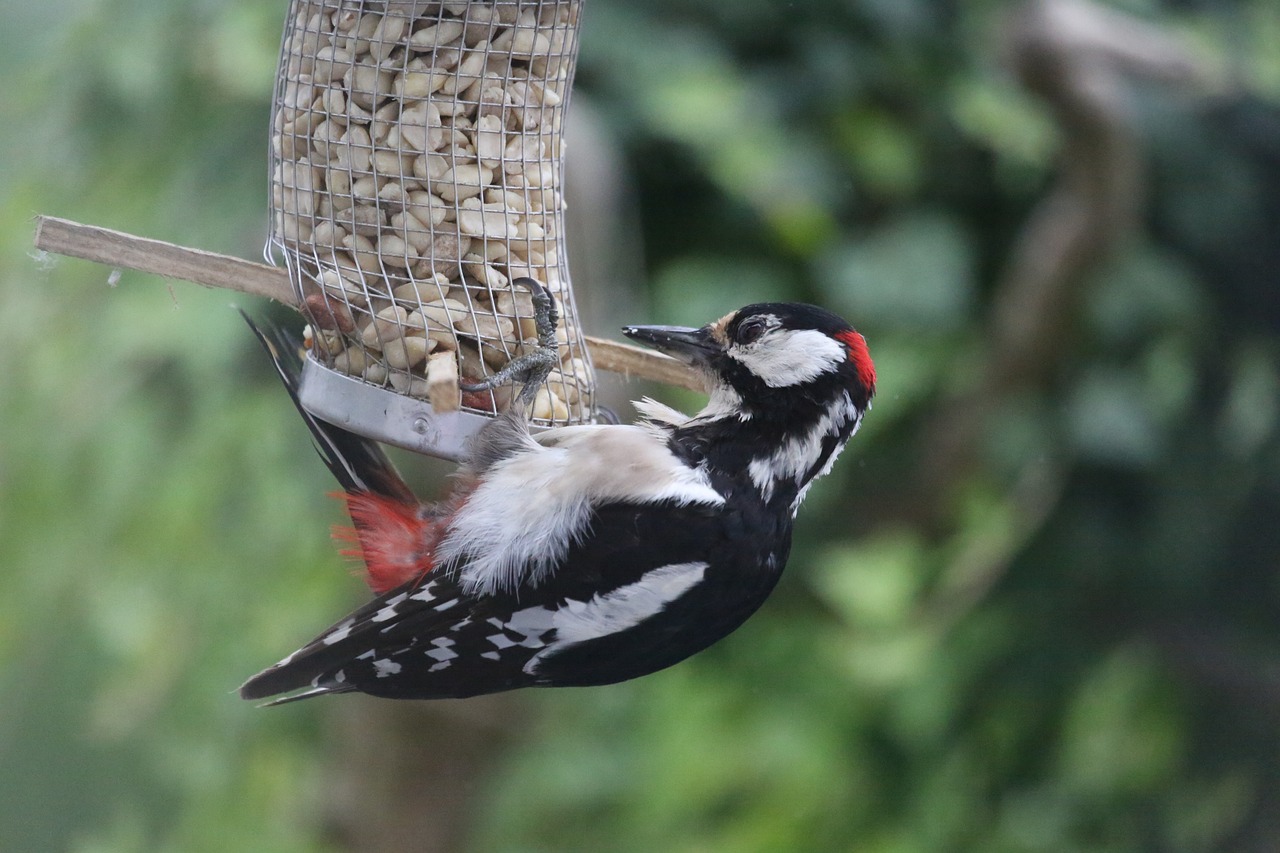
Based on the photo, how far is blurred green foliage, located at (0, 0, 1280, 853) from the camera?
11.0 ft

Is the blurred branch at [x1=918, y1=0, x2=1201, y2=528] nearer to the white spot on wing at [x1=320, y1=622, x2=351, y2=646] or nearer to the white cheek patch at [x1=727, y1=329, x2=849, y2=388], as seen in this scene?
the white cheek patch at [x1=727, y1=329, x2=849, y2=388]

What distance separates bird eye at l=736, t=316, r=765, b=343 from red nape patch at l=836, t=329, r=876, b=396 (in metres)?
0.11

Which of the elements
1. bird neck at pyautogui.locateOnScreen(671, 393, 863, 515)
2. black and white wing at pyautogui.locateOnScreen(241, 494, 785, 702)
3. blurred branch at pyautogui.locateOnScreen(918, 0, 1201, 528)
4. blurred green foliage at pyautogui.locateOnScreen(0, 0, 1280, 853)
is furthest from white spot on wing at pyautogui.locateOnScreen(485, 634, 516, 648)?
blurred branch at pyautogui.locateOnScreen(918, 0, 1201, 528)

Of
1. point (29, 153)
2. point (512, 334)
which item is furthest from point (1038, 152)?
point (29, 153)

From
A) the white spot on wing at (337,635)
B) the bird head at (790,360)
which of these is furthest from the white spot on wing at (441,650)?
the bird head at (790,360)

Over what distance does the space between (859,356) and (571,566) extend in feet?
1.61

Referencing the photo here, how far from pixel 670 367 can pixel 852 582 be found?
5.06ft

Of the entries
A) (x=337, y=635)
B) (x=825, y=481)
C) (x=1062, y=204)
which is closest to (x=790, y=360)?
(x=337, y=635)

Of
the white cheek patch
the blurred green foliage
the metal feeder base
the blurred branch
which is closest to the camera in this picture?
the metal feeder base

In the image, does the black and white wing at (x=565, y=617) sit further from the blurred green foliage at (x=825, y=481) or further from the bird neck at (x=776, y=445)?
the blurred green foliage at (x=825, y=481)

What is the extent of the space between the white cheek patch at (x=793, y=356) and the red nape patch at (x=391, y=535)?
19.5 inches

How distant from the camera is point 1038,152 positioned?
3.57 metres

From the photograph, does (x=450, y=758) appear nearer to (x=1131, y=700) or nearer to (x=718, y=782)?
(x=718, y=782)

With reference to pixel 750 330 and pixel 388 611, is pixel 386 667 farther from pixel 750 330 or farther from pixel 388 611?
pixel 750 330
